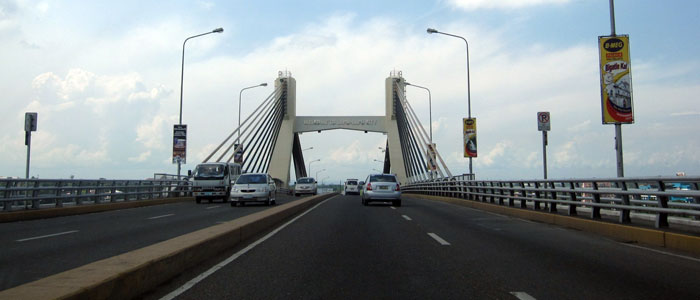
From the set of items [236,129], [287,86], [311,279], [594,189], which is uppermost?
[287,86]

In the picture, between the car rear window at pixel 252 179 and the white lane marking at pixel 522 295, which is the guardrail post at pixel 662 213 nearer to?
the white lane marking at pixel 522 295

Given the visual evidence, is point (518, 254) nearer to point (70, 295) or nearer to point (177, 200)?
point (70, 295)

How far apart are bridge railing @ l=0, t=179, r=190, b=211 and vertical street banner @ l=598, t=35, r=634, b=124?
17711 millimetres

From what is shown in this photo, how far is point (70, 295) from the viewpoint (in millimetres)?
4414

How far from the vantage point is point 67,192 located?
2067cm

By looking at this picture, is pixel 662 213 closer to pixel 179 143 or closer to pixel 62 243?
pixel 62 243

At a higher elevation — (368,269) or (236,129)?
(236,129)

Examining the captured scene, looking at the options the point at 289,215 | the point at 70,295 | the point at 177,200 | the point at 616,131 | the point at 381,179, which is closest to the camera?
the point at 70,295

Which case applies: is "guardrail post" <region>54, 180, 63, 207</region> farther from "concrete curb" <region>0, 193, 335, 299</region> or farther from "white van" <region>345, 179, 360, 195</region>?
"white van" <region>345, 179, 360, 195</region>

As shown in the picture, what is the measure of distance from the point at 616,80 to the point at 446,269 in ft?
33.5

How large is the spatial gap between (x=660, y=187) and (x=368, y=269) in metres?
6.51

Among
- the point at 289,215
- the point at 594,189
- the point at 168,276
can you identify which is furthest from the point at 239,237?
the point at 594,189

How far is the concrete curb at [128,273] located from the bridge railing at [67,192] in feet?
36.1

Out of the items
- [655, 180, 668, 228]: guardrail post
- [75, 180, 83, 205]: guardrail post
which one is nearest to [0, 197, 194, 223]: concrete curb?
[75, 180, 83, 205]: guardrail post
